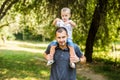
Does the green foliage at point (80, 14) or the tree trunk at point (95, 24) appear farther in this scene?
the tree trunk at point (95, 24)

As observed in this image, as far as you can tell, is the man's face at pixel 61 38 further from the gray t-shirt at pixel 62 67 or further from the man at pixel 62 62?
the gray t-shirt at pixel 62 67

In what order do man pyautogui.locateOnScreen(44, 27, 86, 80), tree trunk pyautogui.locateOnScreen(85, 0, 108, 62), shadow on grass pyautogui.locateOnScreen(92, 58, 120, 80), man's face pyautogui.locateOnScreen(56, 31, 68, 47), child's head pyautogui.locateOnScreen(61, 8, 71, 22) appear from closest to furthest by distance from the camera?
man's face pyautogui.locateOnScreen(56, 31, 68, 47)
man pyautogui.locateOnScreen(44, 27, 86, 80)
child's head pyautogui.locateOnScreen(61, 8, 71, 22)
shadow on grass pyautogui.locateOnScreen(92, 58, 120, 80)
tree trunk pyautogui.locateOnScreen(85, 0, 108, 62)

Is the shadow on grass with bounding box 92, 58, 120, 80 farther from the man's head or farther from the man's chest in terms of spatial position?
the man's head

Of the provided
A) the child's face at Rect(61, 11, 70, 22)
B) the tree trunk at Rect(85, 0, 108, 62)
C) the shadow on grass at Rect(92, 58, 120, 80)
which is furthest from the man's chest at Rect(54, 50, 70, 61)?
the tree trunk at Rect(85, 0, 108, 62)

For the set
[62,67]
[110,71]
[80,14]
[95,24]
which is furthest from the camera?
[95,24]

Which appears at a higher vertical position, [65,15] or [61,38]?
[65,15]

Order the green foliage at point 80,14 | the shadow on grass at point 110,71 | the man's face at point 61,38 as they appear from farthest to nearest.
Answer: the shadow on grass at point 110,71 → the green foliage at point 80,14 → the man's face at point 61,38

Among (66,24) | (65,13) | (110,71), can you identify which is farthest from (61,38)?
(110,71)

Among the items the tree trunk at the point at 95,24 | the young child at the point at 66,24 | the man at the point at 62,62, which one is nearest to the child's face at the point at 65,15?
the young child at the point at 66,24

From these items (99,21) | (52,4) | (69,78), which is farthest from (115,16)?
(69,78)

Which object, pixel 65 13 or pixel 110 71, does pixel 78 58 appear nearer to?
pixel 65 13

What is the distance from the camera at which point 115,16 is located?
68.3 feet

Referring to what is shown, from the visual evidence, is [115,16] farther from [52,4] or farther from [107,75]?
[52,4]

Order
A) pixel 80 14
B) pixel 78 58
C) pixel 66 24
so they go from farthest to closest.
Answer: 1. pixel 80 14
2. pixel 66 24
3. pixel 78 58
